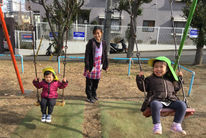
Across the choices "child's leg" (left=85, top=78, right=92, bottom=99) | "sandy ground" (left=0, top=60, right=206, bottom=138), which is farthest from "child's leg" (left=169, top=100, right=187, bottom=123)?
"child's leg" (left=85, top=78, right=92, bottom=99)

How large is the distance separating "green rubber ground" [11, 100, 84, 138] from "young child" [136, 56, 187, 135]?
126 centimetres

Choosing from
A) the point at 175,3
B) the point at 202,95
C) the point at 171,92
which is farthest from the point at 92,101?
the point at 175,3

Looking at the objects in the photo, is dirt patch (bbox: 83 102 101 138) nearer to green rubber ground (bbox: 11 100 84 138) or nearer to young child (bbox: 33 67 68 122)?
green rubber ground (bbox: 11 100 84 138)

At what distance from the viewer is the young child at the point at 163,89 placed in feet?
7.68

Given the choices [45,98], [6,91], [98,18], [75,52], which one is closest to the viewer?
[45,98]

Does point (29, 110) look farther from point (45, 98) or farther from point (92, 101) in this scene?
point (92, 101)

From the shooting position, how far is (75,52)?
47.9 feet

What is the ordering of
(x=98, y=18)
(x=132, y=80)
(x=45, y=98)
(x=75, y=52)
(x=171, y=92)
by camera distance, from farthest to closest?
(x=98, y=18) → (x=75, y=52) → (x=132, y=80) → (x=45, y=98) → (x=171, y=92)

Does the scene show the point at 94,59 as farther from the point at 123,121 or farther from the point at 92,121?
the point at 123,121

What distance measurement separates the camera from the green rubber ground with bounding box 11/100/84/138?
9.06ft

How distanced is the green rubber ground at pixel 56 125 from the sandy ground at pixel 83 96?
0.12 meters

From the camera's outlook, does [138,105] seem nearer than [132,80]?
Yes

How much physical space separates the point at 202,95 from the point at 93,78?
3.16 meters

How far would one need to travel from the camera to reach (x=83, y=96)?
174 inches
